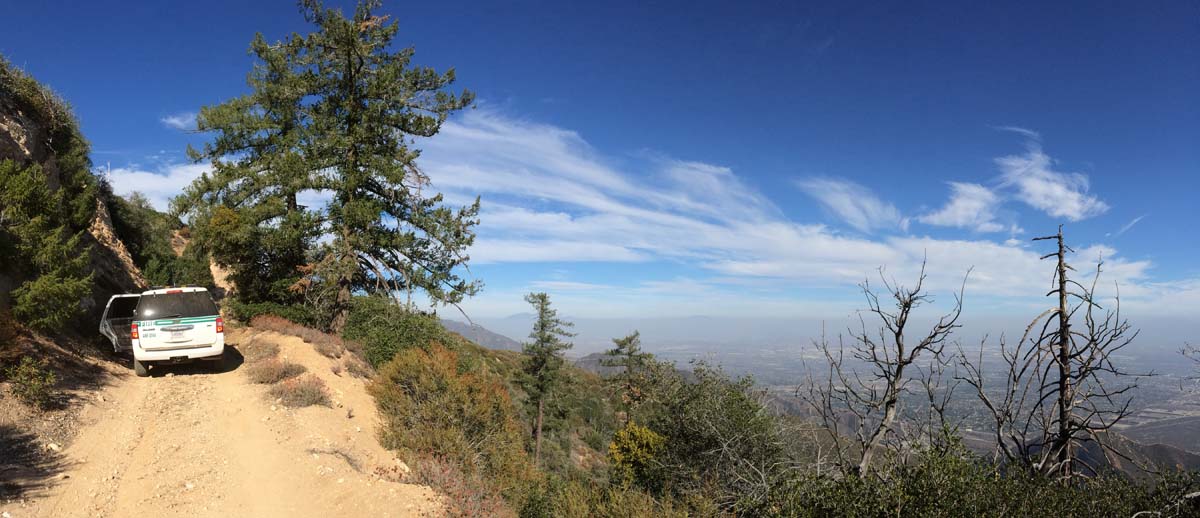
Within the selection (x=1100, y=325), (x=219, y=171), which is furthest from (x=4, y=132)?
(x=1100, y=325)

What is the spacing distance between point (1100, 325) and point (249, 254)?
20.9m

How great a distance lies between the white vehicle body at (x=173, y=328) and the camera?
10093 mm

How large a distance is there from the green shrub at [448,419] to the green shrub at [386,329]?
2121mm

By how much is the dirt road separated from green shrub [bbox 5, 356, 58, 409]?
0.62 metres

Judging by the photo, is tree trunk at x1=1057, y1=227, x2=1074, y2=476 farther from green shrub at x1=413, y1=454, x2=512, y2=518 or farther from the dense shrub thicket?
the dense shrub thicket

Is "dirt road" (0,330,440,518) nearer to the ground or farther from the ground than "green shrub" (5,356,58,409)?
nearer to the ground

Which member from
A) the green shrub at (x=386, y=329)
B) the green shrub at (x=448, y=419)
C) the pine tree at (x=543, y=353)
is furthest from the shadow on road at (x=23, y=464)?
the pine tree at (x=543, y=353)

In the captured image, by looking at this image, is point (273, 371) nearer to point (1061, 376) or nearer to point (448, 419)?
point (448, 419)

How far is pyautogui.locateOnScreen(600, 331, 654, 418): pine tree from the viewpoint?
36.5 metres

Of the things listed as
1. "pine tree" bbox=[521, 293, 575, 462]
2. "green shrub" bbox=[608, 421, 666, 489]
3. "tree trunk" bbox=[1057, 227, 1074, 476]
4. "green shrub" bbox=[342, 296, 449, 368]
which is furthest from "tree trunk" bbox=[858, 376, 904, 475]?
"pine tree" bbox=[521, 293, 575, 462]

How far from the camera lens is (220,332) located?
35.4ft

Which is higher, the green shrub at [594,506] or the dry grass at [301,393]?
the dry grass at [301,393]

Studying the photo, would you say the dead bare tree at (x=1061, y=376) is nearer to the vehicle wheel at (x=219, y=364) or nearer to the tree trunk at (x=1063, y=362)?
the tree trunk at (x=1063, y=362)

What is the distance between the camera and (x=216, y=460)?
24.5 ft
